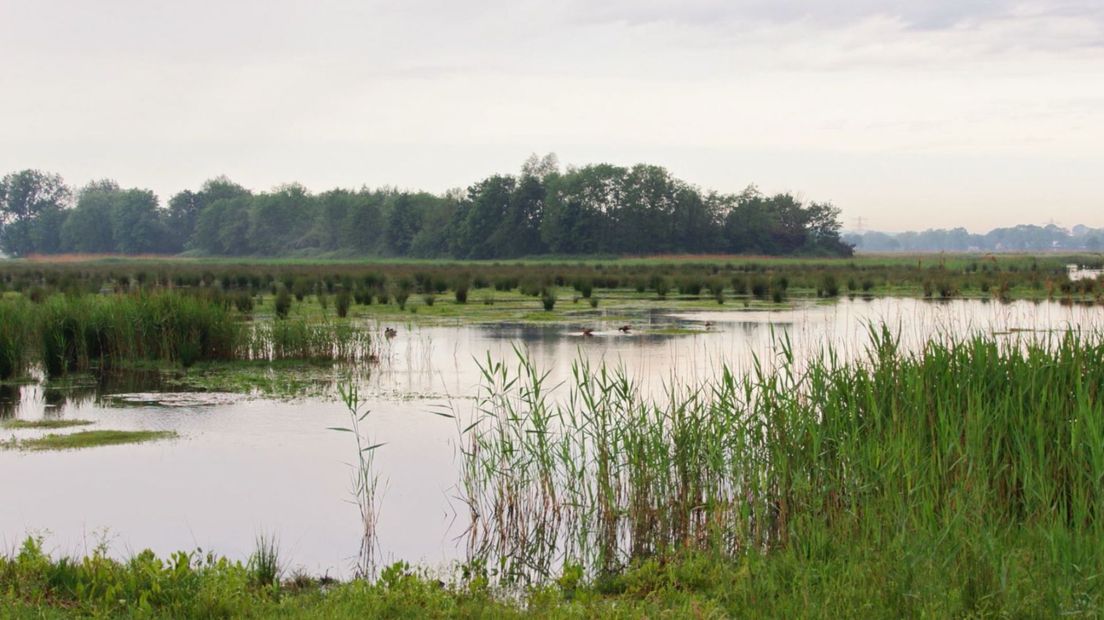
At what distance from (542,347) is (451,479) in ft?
33.4

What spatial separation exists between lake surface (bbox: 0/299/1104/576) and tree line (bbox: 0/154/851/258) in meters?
76.3

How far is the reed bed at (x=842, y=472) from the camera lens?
22.4 feet

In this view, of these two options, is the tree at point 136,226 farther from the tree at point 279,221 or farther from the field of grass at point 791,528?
the field of grass at point 791,528

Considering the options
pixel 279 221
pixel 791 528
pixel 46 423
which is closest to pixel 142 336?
pixel 46 423

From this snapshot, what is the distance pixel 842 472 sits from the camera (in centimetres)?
768

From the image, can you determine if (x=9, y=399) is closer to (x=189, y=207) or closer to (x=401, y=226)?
(x=401, y=226)

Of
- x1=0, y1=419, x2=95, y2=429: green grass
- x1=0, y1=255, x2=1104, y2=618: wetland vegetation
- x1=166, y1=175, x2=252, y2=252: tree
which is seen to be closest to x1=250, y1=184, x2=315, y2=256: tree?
x1=166, y1=175, x2=252, y2=252: tree

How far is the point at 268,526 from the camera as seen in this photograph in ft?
28.6

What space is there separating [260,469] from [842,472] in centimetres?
594

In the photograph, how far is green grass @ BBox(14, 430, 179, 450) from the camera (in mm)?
11492

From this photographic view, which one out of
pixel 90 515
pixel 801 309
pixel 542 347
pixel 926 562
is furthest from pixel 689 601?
pixel 801 309

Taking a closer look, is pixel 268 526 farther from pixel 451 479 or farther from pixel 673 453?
pixel 673 453

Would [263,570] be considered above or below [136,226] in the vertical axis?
below

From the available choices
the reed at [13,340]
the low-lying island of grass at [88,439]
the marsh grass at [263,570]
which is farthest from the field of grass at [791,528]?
the reed at [13,340]
